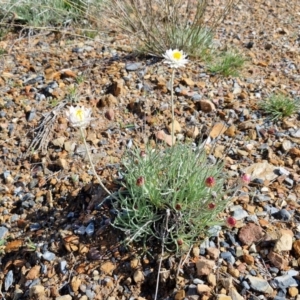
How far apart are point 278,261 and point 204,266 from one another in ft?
1.04

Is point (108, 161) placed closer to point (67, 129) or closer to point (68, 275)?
point (67, 129)

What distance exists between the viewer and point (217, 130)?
2.63 metres

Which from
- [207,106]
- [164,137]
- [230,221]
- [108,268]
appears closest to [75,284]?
[108,268]

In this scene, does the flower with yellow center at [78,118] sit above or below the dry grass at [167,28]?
below

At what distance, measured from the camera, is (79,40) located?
3.40m

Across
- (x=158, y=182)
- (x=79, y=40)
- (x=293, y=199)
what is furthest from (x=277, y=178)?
(x=79, y=40)

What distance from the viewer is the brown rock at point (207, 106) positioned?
2756mm

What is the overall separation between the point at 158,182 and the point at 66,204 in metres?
0.54

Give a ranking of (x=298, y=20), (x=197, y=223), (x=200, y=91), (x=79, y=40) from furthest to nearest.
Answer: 1. (x=298, y=20)
2. (x=79, y=40)
3. (x=200, y=91)
4. (x=197, y=223)

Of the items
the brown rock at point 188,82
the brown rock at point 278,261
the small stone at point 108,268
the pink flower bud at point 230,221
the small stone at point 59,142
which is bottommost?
the small stone at point 108,268

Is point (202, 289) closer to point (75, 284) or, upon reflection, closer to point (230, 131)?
point (75, 284)

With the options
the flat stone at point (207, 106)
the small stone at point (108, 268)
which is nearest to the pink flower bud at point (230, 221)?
the small stone at point (108, 268)

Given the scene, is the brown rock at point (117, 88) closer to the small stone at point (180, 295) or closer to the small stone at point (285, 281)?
the small stone at point (180, 295)

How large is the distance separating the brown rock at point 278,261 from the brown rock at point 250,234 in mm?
103
